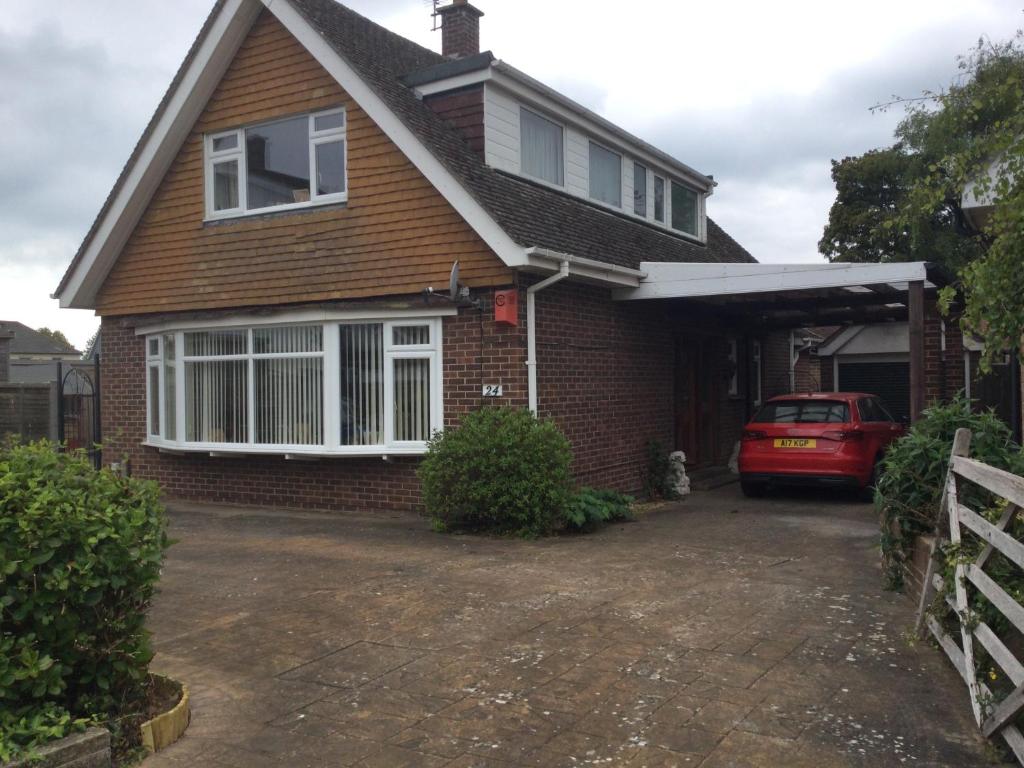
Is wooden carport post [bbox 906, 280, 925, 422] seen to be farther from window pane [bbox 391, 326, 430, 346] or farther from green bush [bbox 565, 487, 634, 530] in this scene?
window pane [bbox 391, 326, 430, 346]

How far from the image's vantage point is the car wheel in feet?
42.4

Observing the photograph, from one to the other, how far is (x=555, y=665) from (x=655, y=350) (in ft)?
29.5

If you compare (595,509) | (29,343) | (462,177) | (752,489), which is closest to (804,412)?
(752,489)

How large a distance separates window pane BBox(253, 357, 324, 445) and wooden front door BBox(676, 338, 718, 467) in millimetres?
6046

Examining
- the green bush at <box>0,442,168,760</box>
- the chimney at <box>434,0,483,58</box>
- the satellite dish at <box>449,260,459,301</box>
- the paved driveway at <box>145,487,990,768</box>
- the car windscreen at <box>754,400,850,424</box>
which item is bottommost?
the paved driveway at <box>145,487,990,768</box>

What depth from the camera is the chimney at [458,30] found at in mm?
15883

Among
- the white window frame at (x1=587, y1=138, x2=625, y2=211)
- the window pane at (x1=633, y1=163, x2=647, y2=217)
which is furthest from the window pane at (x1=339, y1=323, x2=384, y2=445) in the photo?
the window pane at (x1=633, y1=163, x2=647, y2=217)

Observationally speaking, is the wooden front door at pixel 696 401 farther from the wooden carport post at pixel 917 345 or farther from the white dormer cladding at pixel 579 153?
the wooden carport post at pixel 917 345

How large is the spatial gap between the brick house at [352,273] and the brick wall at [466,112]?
0.03 metres

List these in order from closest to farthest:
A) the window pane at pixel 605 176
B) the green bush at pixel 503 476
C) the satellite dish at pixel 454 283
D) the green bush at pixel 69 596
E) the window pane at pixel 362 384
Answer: the green bush at pixel 69 596
the green bush at pixel 503 476
the satellite dish at pixel 454 283
the window pane at pixel 362 384
the window pane at pixel 605 176

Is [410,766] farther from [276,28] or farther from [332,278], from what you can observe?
[276,28]

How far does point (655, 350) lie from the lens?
45.1ft

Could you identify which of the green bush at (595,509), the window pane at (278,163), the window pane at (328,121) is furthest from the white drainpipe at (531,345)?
the window pane at (278,163)

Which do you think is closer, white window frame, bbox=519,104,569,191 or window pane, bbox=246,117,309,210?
window pane, bbox=246,117,309,210
